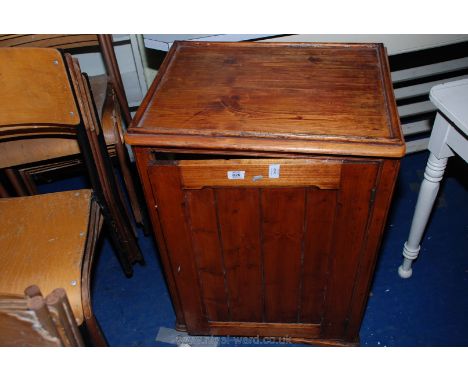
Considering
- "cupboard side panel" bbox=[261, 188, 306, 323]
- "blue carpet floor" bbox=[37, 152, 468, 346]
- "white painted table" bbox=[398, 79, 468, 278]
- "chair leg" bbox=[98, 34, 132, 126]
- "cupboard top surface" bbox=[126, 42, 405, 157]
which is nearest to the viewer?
"cupboard top surface" bbox=[126, 42, 405, 157]

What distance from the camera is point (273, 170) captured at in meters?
1.00

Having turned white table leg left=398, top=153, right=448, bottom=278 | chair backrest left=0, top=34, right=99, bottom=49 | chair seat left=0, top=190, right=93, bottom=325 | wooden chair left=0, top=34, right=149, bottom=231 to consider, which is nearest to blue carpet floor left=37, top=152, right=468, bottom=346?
turned white table leg left=398, top=153, right=448, bottom=278

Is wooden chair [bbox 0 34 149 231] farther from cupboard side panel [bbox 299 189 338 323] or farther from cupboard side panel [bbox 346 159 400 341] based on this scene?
cupboard side panel [bbox 346 159 400 341]

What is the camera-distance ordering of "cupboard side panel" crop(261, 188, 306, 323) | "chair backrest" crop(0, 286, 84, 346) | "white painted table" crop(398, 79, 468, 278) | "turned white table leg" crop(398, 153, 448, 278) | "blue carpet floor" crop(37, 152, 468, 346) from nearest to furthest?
"chair backrest" crop(0, 286, 84, 346), "cupboard side panel" crop(261, 188, 306, 323), "white painted table" crop(398, 79, 468, 278), "turned white table leg" crop(398, 153, 448, 278), "blue carpet floor" crop(37, 152, 468, 346)

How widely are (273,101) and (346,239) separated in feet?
1.27

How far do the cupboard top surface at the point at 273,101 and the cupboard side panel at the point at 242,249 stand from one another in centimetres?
15

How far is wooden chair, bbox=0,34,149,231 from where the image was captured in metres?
1.54

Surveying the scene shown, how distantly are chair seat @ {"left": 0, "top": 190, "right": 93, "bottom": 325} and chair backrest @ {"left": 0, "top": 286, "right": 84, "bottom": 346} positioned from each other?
0.37 meters

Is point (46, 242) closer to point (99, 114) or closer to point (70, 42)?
point (99, 114)

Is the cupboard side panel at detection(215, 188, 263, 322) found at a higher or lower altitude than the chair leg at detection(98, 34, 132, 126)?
lower

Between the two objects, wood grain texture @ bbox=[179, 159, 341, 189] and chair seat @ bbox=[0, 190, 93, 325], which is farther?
chair seat @ bbox=[0, 190, 93, 325]

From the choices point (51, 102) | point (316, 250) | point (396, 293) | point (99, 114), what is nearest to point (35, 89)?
point (51, 102)

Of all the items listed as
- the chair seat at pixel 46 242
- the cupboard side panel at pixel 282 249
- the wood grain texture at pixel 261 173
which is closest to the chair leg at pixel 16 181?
the chair seat at pixel 46 242

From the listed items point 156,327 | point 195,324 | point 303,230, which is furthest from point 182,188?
point 156,327
